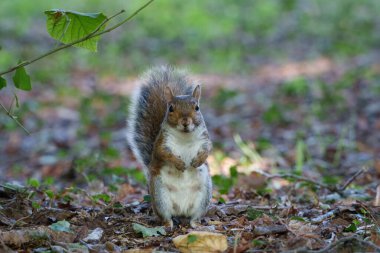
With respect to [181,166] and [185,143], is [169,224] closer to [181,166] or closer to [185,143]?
[181,166]

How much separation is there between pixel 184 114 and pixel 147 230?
0.54 metres

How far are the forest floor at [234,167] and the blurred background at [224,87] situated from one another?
2 centimetres

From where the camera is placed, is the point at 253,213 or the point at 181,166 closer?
the point at 181,166

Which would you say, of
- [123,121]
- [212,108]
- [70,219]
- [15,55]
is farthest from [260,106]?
[70,219]

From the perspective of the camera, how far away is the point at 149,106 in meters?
3.41

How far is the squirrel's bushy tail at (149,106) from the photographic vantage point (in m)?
3.38

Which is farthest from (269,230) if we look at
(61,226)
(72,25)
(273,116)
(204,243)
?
(273,116)

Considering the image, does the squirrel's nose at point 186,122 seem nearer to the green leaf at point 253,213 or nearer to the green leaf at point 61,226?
the green leaf at point 253,213

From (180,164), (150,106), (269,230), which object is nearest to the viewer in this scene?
(269,230)

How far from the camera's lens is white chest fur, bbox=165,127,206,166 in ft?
9.70

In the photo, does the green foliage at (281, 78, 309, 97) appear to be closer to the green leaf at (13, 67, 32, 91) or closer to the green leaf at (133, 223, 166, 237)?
the green leaf at (133, 223, 166, 237)

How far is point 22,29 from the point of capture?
39.0 feet

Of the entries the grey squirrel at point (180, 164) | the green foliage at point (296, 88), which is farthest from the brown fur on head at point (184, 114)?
the green foliage at point (296, 88)

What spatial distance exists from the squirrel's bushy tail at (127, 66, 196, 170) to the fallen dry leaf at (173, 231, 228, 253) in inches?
35.0
